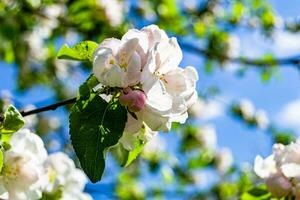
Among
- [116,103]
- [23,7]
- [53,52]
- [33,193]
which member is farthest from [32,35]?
[116,103]

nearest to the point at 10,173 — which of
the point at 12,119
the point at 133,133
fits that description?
the point at 12,119

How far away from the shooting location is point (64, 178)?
2.20 metres

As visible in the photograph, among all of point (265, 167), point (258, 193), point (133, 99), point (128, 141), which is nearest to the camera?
point (133, 99)

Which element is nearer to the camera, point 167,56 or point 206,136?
point 167,56

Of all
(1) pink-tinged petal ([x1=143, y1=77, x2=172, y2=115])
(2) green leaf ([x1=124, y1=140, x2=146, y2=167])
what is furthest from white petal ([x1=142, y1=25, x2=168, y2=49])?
(2) green leaf ([x1=124, y1=140, x2=146, y2=167])

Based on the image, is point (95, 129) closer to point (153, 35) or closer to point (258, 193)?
point (153, 35)

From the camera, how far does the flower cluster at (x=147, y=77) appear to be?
53.6 inches

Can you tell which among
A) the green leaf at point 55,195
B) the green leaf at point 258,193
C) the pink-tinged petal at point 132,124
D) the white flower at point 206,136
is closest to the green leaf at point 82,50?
the pink-tinged petal at point 132,124

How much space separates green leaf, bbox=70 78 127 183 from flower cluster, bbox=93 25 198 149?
0.12ft

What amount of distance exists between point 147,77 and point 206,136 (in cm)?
555

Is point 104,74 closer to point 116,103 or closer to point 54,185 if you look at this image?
point 116,103

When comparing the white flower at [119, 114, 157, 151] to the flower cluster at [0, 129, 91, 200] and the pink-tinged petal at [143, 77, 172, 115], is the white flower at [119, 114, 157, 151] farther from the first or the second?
the flower cluster at [0, 129, 91, 200]

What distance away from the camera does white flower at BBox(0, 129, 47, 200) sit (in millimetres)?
1658

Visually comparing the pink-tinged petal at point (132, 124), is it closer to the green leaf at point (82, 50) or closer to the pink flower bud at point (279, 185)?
the green leaf at point (82, 50)
